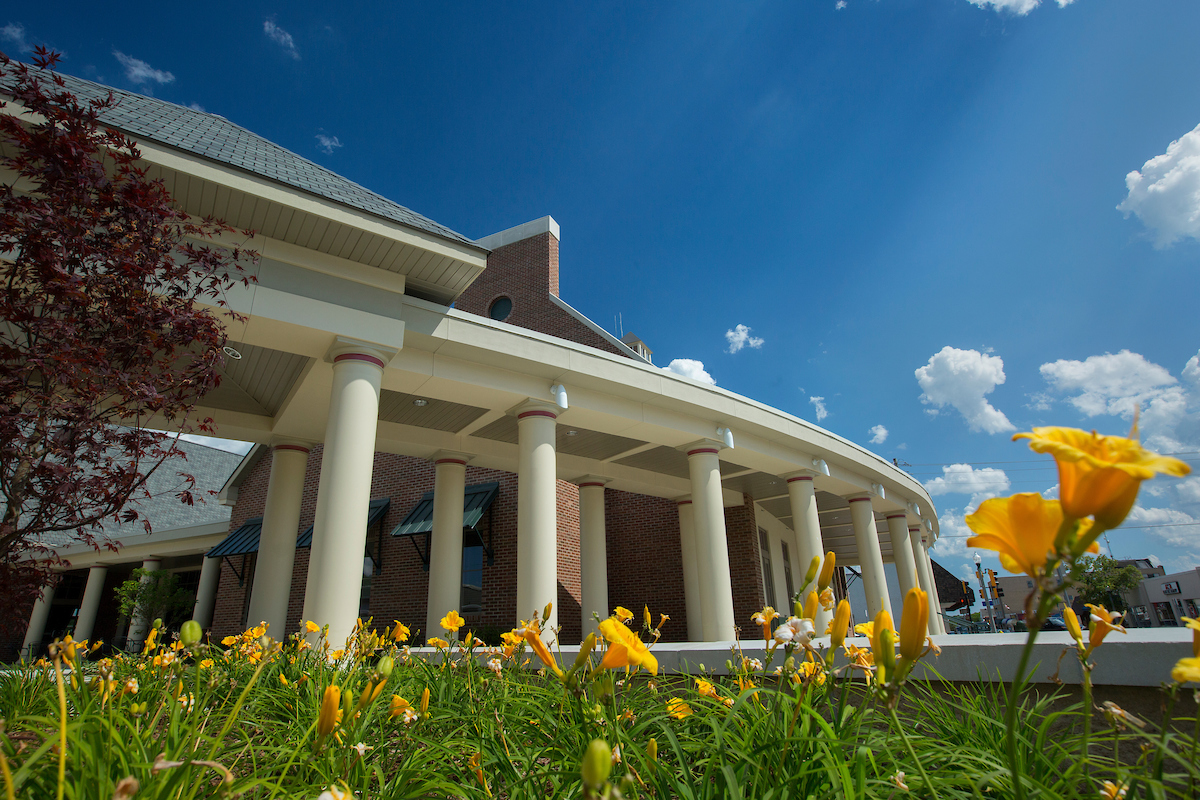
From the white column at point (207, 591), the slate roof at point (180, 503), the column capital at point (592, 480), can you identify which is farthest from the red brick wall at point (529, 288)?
the slate roof at point (180, 503)

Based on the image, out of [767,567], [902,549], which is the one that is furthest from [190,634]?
[767,567]

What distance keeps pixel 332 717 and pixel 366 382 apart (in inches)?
252

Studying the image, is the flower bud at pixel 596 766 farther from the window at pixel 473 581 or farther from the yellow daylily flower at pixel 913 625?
the window at pixel 473 581

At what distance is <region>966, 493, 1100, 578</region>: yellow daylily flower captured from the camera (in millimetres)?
1040

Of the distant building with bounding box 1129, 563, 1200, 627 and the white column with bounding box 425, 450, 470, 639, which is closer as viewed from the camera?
the white column with bounding box 425, 450, 470, 639

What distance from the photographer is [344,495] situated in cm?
719

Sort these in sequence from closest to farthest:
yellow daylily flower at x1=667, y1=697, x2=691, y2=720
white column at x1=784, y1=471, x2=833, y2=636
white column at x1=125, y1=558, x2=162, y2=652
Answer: yellow daylily flower at x1=667, y1=697, x2=691, y2=720, white column at x1=784, y1=471, x2=833, y2=636, white column at x1=125, y1=558, x2=162, y2=652

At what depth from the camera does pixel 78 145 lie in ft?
14.5

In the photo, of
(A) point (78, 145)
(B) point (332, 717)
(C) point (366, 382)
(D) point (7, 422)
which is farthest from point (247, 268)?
(B) point (332, 717)

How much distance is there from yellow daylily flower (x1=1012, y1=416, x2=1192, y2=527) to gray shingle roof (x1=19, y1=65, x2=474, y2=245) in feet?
23.9

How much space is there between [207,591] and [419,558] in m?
8.67

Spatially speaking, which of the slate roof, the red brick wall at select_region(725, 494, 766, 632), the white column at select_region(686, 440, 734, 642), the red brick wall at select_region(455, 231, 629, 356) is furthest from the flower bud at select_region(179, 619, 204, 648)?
the slate roof

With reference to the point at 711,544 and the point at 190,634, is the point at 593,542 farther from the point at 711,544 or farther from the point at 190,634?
the point at 190,634

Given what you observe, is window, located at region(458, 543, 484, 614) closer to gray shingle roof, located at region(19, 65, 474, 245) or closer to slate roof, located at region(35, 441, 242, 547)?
gray shingle roof, located at region(19, 65, 474, 245)
